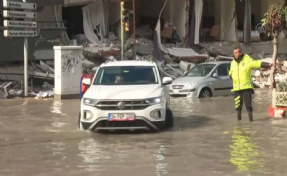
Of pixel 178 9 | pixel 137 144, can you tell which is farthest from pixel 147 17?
pixel 137 144

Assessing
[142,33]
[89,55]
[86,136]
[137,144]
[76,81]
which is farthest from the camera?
[142,33]

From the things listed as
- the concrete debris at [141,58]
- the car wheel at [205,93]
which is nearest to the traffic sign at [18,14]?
the concrete debris at [141,58]

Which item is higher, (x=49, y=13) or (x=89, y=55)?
(x=49, y=13)

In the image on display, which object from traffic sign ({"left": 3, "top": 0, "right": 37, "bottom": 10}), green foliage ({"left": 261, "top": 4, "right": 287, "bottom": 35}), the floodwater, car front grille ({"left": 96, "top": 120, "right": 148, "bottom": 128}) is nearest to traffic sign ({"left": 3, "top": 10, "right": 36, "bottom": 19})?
traffic sign ({"left": 3, "top": 0, "right": 37, "bottom": 10})

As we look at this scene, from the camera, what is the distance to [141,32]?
3250 centimetres

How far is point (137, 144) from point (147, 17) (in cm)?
2490

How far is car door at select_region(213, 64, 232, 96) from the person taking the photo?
835 inches

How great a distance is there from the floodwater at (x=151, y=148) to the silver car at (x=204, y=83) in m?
5.04

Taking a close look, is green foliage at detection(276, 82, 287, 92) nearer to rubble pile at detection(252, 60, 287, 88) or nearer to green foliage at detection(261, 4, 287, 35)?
green foliage at detection(261, 4, 287, 35)

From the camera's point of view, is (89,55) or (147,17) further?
(147,17)

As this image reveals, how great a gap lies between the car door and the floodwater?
5651 mm

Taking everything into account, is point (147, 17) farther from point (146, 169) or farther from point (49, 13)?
point (146, 169)

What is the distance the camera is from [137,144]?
35.5 feet

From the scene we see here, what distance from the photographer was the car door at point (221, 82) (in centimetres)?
2122
